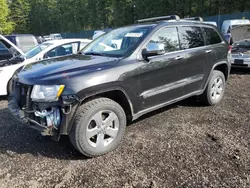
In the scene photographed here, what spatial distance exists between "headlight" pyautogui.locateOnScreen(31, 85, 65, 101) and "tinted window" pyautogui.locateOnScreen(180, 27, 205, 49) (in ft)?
7.87

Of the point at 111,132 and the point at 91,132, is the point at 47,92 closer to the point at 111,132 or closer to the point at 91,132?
the point at 91,132

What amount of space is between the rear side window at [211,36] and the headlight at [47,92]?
3.23 metres

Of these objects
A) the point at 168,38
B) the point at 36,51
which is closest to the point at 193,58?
the point at 168,38

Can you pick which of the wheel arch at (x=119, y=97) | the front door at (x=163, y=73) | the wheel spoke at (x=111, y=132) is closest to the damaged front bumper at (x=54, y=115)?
the wheel arch at (x=119, y=97)

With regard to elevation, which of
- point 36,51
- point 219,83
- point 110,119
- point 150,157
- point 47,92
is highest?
point 36,51

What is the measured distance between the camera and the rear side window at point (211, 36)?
15.5ft

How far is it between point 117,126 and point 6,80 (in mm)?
3775

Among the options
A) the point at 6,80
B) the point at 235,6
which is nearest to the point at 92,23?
the point at 235,6

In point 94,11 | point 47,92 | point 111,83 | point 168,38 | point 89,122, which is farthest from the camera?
point 94,11

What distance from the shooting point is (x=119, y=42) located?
397 centimetres

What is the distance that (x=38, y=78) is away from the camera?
2951 millimetres

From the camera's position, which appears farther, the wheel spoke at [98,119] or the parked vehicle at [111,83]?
the wheel spoke at [98,119]

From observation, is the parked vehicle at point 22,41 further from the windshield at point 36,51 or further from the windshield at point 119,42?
the windshield at point 119,42

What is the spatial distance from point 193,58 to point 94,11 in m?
45.2
